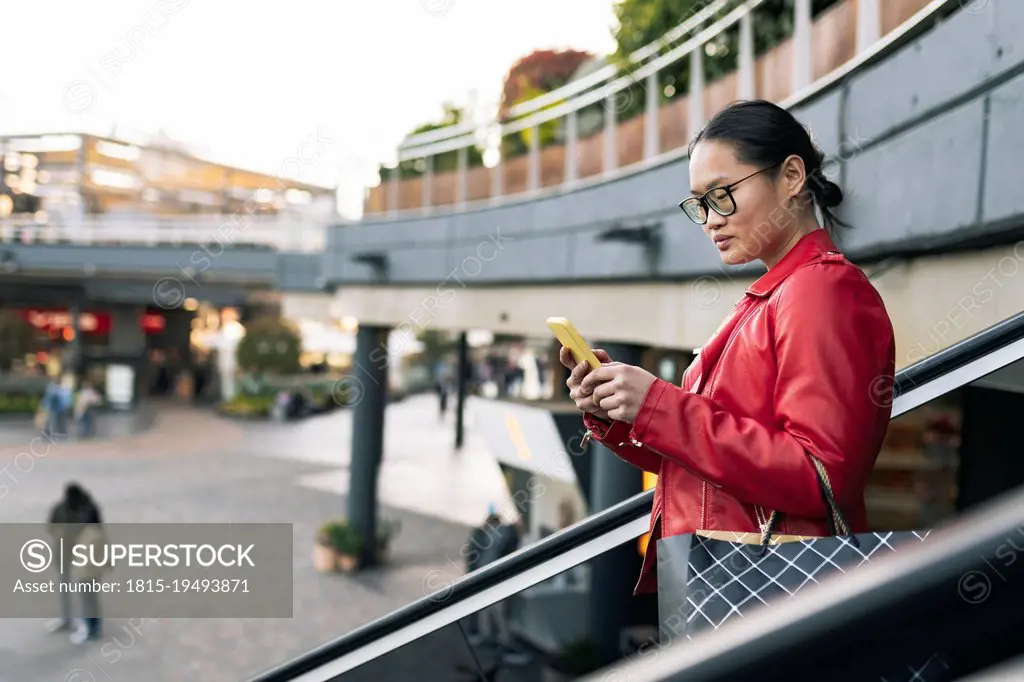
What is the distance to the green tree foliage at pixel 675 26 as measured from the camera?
18.4ft

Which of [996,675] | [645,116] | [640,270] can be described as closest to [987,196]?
[996,675]

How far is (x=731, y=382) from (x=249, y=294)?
101ft

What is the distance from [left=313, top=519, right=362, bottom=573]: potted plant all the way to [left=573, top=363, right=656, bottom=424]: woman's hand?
10874mm

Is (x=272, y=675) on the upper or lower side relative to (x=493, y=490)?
upper

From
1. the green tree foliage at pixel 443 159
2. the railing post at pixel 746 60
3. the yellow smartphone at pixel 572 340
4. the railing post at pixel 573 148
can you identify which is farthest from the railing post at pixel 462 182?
the yellow smartphone at pixel 572 340

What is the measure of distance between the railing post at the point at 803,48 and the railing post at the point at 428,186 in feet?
22.4

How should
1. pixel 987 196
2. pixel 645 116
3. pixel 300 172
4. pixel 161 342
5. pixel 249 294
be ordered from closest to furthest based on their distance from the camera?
1. pixel 987 196
2. pixel 645 116
3. pixel 300 172
4. pixel 249 294
5. pixel 161 342

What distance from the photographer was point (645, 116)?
6.94 meters

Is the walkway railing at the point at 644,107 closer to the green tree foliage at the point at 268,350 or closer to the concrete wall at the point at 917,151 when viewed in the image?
the concrete wall at the point at 917,151

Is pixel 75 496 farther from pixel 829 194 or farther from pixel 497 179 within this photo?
pixel 829 194

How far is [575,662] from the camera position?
751cm

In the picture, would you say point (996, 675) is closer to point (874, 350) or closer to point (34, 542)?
point (874, 350)

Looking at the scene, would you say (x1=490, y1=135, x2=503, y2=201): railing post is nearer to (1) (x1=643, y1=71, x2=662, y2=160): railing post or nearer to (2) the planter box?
(1) (x1=643, y1=71, x2=662, y2=160): railing post

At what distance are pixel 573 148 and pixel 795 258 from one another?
22.6 ft
